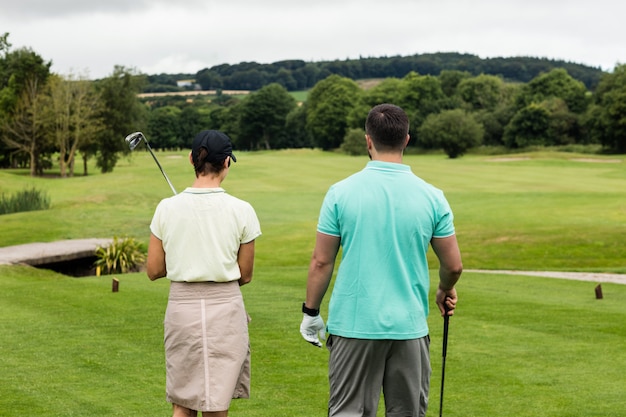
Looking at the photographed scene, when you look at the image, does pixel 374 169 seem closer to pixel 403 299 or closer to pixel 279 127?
pixel 403 299

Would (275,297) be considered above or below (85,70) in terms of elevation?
below

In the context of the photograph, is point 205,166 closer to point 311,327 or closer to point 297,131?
point 311,327

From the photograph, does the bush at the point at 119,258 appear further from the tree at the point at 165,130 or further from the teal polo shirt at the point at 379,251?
the tree at the point at 165,130

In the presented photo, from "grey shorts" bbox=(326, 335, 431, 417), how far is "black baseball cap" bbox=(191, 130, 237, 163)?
51.5 inches

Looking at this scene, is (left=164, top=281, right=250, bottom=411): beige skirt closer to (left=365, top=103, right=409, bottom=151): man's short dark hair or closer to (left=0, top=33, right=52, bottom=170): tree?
(left=365, top=103, right=409, bottom=151): man's short dark hair

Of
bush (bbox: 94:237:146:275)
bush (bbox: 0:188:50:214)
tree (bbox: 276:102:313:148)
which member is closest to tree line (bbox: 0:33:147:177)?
bush (bbox: 0:188:50:214)

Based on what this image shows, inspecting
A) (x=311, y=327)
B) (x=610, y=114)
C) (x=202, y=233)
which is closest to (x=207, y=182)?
(x=202, y=233)

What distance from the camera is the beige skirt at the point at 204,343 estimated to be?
5109 millimetres

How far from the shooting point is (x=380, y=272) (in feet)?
15.0

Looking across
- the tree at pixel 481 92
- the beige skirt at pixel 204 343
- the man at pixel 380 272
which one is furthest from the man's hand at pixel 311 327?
the tree at pixel 481 92

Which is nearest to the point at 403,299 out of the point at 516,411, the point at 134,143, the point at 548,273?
the point at 134,143

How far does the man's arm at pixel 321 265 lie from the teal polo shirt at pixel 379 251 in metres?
0.06

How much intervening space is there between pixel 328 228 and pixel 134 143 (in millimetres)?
2521

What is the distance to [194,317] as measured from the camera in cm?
511
